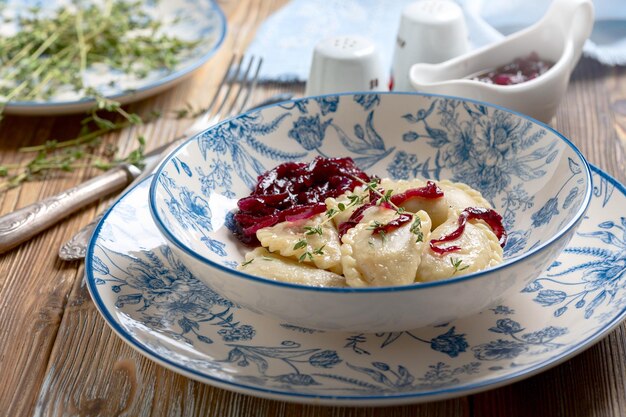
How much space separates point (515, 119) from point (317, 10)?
2016 millimetres

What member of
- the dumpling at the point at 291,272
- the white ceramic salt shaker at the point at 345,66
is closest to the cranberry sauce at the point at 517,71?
the white ceramic salt shaker at the point at 345,66

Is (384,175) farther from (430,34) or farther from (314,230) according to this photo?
(430,34)

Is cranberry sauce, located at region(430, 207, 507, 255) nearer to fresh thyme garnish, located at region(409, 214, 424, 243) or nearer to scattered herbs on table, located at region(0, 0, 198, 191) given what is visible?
fresh thyme garnish, located at region(409, 214, 424, 243)

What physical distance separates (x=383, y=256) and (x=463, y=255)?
0.19 metres

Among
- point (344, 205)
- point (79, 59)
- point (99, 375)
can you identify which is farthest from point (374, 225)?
point (79, 59)

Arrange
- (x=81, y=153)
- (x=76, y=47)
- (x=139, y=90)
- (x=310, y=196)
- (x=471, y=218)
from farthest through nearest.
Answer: (x=76, y=47), (x=139, y=90), (x=81, y=153), (x=310, y=196), (x=471, y=218)

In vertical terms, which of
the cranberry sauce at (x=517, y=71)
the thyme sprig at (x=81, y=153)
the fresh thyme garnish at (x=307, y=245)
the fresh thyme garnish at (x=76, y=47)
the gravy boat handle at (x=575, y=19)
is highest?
the gravy boat handle at (x=575, y=19)

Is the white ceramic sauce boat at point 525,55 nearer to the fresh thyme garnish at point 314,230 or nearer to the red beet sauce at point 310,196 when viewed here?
the red beet sauce at point 310,196

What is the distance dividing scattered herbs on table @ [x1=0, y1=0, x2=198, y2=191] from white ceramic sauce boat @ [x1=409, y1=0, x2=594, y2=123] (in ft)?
3.43

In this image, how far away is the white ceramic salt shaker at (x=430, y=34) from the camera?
2887 mm

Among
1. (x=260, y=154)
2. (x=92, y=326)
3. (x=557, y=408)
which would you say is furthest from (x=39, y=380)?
(x=557, y=408)

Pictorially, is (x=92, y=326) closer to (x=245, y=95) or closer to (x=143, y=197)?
(x=143, y=197)

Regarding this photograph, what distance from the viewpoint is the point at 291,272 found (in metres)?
1.66

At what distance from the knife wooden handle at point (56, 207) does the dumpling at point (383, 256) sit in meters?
1.04
